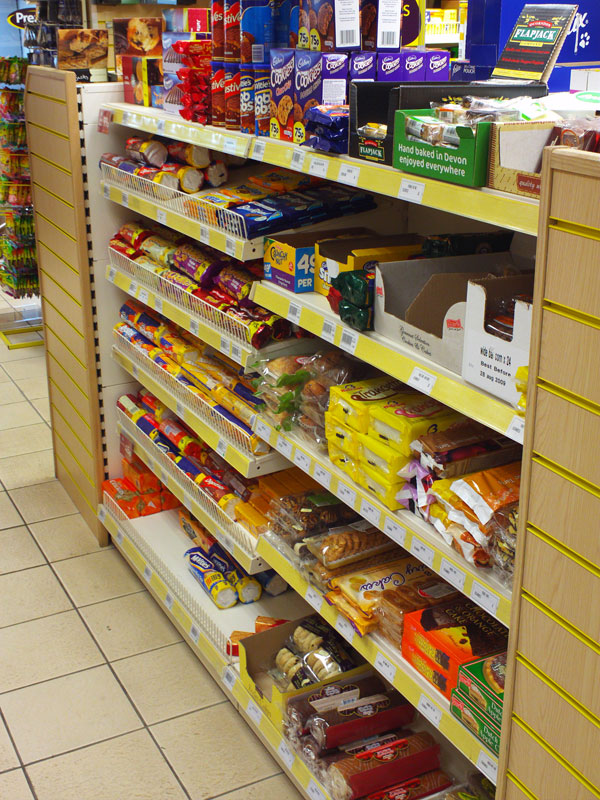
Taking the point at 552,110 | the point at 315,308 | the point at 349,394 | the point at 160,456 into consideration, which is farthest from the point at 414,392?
the point at 160,456

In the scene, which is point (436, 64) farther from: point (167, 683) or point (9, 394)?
point (9, 394)

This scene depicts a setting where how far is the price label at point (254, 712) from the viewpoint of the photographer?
2544 millimetres

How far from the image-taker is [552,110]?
5.24 ft

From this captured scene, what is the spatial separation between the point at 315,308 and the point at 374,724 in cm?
109

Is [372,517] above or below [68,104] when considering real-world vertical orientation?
below

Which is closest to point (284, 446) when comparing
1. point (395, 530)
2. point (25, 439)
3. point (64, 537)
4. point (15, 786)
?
point (395, 530)

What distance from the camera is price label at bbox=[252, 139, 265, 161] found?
2229 millimetres

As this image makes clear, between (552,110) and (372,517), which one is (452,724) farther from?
(552,110)

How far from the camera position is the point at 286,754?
7.82 ft

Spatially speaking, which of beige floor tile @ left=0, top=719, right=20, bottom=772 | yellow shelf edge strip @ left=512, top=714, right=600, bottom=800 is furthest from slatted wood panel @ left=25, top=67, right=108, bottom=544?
yellow shelf edge strip @ left=512, top=714, right=600, bottom=800

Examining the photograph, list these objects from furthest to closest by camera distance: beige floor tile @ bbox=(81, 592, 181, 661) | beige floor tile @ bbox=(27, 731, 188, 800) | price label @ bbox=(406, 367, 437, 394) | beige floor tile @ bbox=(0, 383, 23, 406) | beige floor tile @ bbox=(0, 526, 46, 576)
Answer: beige floor tile @ bbox=(0, 383, 23, 406), beige floor tile @ bbox=(0, 526, 46, 576), beige floor tile @ bbox=(81, 592, 181, 661), beige floor tile @ bbox=(27, 731, 188, 800), price label @ bbox=(406, 367, 437, 394)

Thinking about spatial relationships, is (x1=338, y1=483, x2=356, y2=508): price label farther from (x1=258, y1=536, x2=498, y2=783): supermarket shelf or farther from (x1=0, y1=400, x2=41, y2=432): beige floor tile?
(x1=0, y1=400, x2=41, y2=432): beige floor tile

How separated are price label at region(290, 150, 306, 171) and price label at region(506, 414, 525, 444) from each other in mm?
868

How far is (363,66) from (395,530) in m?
1.03
